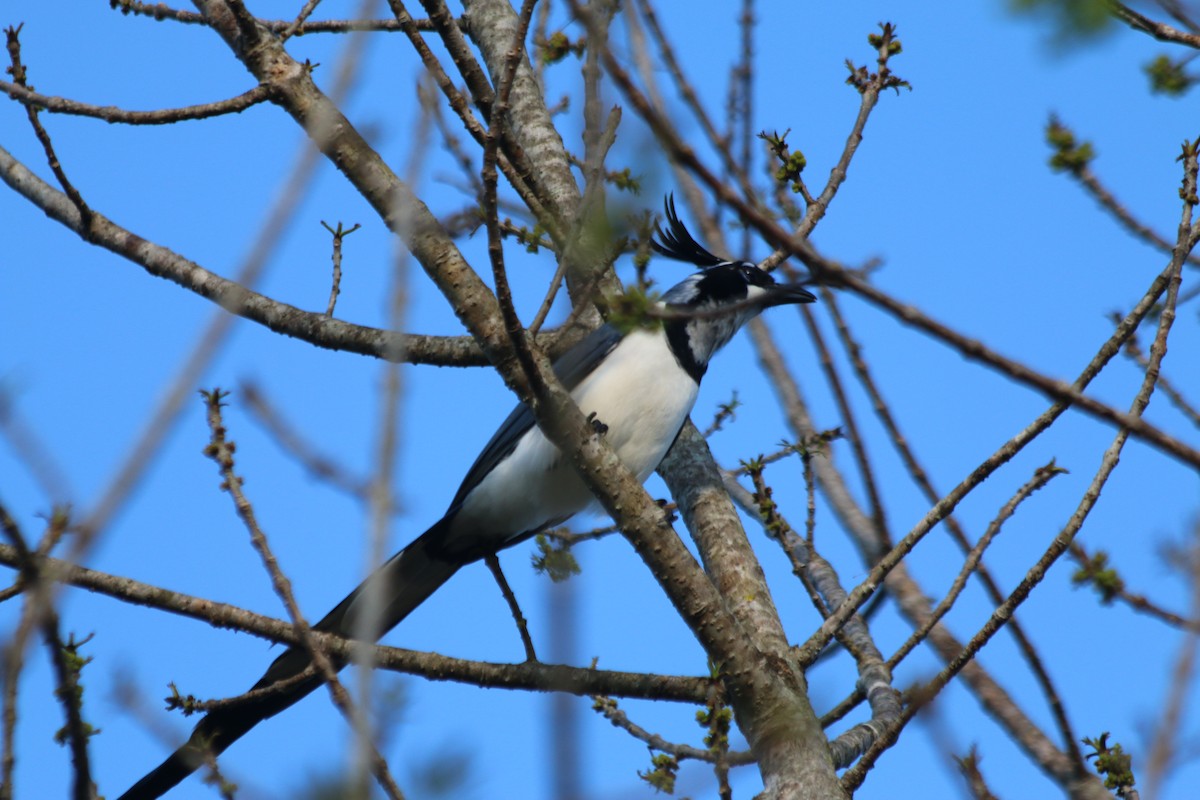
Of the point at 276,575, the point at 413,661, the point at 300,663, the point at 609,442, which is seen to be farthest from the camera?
the point at 609,442

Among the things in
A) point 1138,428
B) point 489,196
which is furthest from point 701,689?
point 1138,428

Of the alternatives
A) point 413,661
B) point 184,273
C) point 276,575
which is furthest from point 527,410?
point 276,575

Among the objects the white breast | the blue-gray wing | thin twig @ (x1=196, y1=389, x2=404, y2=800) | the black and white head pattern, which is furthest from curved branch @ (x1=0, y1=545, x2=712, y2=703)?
the black and white head pattern

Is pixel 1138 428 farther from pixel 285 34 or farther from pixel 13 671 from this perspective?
pixel 285 34

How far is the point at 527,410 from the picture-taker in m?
5.00

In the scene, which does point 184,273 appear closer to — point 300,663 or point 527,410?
point 300,663

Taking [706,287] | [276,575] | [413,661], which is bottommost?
[276,575]

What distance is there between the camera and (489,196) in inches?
102

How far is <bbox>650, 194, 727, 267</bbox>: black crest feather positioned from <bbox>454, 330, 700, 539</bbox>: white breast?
111cm

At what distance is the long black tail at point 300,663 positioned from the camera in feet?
9.73

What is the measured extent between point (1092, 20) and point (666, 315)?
0.88m

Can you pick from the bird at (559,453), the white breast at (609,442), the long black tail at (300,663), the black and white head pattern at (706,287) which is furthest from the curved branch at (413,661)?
the black and white head pattern at (706,287)

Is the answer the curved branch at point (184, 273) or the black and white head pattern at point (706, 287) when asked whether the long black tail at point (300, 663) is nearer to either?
the curved branch at point (184, 273)

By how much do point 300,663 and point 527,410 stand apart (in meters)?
1.63
